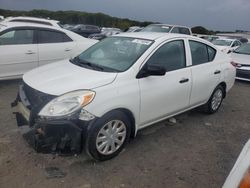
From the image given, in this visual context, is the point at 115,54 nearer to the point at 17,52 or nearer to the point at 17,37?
the point at 17,52

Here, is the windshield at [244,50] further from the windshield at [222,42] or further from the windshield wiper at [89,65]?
the windshield wiper at [89,65]

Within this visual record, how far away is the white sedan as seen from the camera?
339 cm

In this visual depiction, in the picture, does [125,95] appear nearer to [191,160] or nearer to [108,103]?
[108,103]

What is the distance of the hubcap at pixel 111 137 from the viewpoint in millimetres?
3645

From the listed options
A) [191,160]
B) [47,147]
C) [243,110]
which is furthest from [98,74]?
[243,110]

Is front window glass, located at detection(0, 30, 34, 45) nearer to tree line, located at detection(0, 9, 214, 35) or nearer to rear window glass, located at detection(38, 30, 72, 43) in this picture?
rear window glass, located at detection(38, 30, 72, 43)

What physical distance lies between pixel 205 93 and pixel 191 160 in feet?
5.50

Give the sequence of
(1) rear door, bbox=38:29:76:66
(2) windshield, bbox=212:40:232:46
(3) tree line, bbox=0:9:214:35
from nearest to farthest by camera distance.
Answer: (1) rear door, bbox=38:29:76:66 → (2) windshield, bbox=212:40:232:46 → (3) tree line, bbox=0:9:214:35

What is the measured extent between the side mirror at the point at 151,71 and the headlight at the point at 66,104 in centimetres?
86

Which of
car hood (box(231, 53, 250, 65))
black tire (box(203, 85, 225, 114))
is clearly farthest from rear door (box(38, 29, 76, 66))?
car hood (box(231, 53, 250, 65))

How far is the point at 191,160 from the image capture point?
4043 mm

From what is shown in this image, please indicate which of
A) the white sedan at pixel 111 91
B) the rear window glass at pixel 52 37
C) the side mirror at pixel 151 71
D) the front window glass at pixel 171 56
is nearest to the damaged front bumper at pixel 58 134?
the white sedan at pixel 111 91

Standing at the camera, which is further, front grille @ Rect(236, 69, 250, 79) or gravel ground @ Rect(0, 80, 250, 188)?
front grille @ Rect(236, 69, 250, 79)

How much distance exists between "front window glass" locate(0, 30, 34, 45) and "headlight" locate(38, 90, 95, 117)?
3.86 metres
